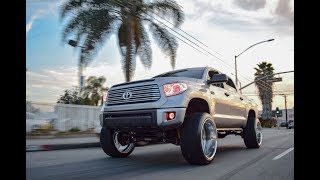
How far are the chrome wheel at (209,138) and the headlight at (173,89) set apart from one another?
0.77m

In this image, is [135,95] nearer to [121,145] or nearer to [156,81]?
[156,81]

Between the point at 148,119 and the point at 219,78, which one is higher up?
the point at 219,78

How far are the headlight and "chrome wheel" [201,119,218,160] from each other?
766mm

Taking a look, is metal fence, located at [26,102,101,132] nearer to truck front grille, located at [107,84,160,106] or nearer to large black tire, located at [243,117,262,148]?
large black tire, located at [243,117,262,148]

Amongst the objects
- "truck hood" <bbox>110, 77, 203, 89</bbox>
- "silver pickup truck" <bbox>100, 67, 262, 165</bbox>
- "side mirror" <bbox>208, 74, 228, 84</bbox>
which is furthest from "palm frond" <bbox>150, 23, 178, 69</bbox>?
"truck hood" <bbox>110, 77, 203, 89</bbox>

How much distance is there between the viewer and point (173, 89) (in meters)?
6.56

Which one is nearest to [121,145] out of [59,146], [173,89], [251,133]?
[173,89]

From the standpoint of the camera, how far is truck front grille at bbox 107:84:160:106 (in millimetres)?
6508

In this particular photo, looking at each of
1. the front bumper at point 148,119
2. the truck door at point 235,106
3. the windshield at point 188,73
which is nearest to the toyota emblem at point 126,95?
the front bumper at point 148,119

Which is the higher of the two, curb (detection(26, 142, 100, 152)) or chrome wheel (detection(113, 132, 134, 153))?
chrome wheel (detection(113, 132, 134, 153))

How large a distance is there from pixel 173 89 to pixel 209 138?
4.07ft
